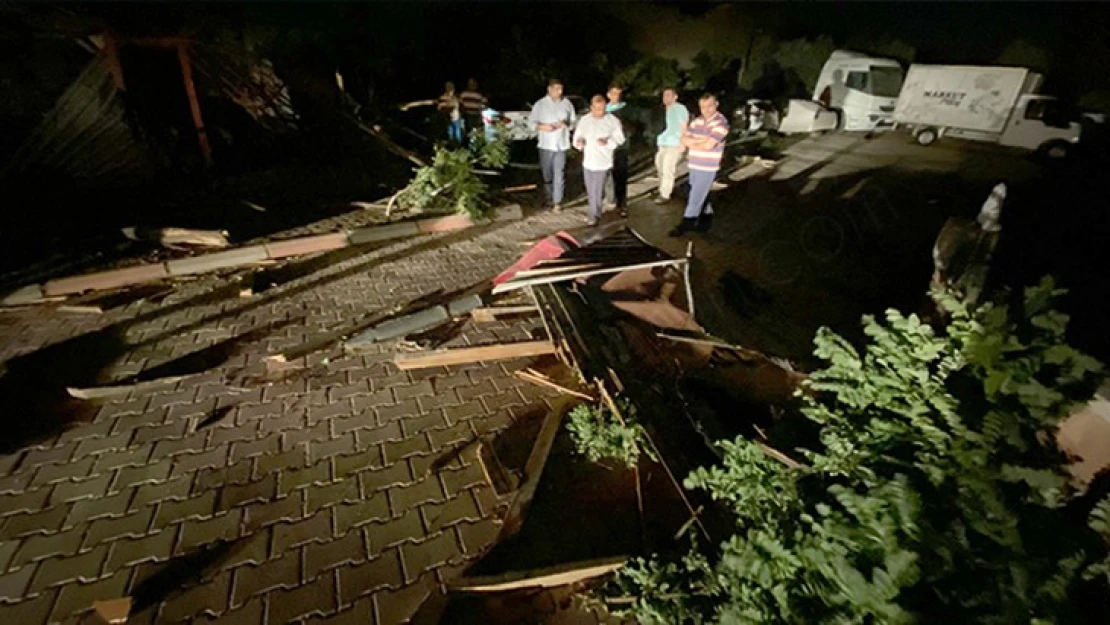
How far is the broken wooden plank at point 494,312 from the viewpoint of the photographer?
5.80 m

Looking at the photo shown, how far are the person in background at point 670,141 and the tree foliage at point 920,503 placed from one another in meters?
6.79

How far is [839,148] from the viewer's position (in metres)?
14.8

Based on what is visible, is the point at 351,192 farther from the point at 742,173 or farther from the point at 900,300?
the point at 900,300

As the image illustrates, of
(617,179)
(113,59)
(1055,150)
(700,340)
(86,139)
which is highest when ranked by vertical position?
(113,59)

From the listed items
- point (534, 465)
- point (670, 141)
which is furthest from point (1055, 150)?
point (534, 465)

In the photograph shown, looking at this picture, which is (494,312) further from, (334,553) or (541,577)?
(541,577)

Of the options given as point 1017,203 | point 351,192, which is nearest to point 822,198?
point 1017,203

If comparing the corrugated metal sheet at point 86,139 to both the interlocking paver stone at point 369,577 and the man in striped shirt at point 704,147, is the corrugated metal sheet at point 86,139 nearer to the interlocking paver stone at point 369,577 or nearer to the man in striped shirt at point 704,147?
the interlocking paver stone at point 369,577

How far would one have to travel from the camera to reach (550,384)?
4707mm

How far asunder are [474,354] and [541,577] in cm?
255

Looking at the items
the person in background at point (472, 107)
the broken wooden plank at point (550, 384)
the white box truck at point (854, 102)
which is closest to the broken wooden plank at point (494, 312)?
the broken wooden plank at point (550, 384)

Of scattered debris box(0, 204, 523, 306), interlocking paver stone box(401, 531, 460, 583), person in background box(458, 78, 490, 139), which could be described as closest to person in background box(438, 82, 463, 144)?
person in background box(458, 78, 490, 139)

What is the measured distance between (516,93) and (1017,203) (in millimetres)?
19385

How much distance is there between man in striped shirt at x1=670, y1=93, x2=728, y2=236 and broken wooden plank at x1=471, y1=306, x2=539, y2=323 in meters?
3.80
